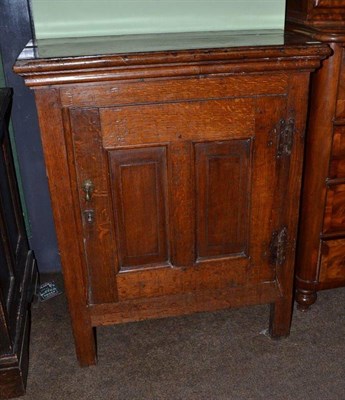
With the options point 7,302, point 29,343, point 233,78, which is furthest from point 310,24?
point 29,343

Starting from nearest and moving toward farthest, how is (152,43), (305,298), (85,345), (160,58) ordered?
(160,58), (152,43), (85,345), (305,298)

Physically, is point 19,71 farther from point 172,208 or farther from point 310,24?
point 310,24

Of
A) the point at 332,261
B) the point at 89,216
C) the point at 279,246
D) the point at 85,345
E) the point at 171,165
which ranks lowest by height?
the point at 85,345

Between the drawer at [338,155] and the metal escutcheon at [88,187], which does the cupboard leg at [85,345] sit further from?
the drawer at [338,155]

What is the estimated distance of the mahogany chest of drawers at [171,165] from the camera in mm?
1361

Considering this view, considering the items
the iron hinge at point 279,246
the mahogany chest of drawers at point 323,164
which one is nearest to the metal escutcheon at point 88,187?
the iron hinge at point 279,246

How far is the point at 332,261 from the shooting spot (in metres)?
1.92

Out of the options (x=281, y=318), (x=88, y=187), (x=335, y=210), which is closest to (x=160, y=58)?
(x=88, y=187)

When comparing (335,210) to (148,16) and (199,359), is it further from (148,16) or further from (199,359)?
(148,16)

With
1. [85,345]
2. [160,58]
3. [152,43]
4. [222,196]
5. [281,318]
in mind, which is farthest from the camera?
[281,318]

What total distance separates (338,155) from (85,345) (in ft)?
3.57

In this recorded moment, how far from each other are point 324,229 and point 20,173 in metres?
1.24

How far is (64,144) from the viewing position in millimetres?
1413

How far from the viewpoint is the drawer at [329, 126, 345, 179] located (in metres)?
1.72
